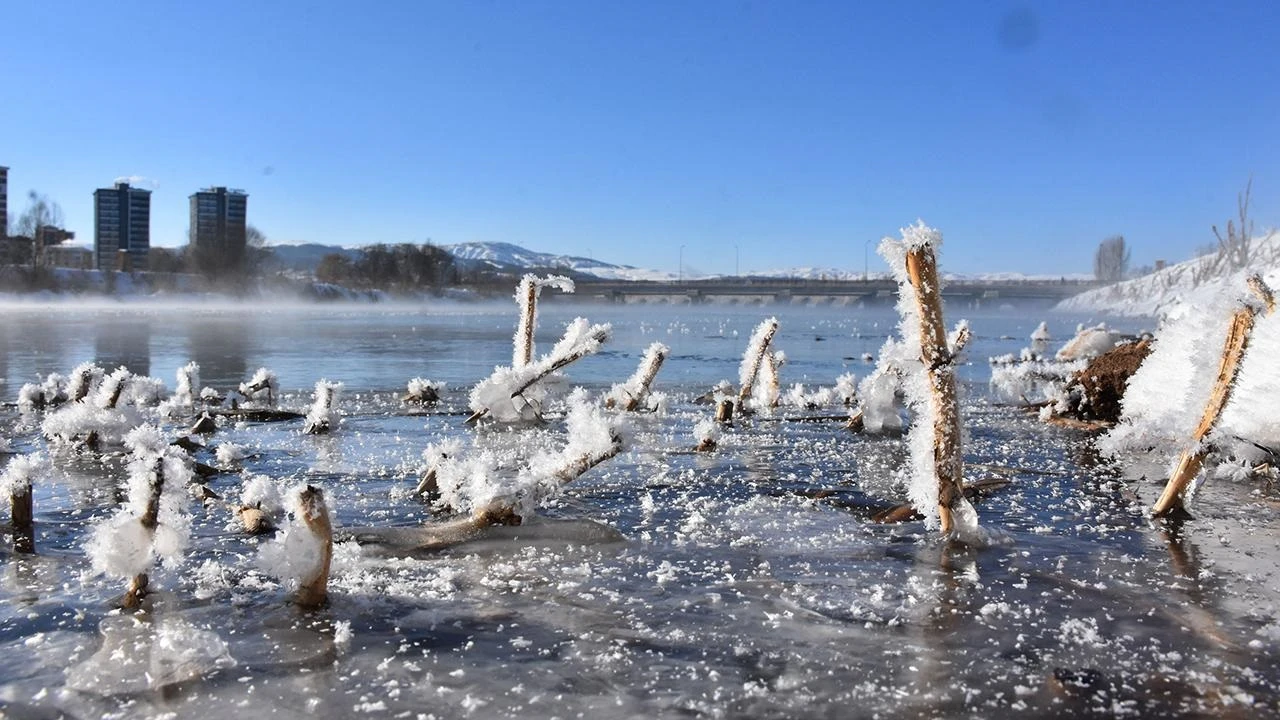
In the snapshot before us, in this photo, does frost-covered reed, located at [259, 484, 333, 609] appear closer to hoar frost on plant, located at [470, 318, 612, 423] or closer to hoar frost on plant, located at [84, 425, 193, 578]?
hoar frost on plant, located at [84, 425, 193, 578]

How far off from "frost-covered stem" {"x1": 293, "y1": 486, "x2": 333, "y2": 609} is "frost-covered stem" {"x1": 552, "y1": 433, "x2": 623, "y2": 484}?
1.37 metres

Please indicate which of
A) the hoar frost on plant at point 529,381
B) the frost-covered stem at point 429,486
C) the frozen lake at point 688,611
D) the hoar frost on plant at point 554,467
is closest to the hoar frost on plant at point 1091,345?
the hoar frost on plant at point 529,381

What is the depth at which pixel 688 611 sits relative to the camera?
3.78m

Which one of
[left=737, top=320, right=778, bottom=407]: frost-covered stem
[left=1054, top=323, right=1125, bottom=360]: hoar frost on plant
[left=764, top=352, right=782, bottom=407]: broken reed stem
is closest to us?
[left=737, top=320, right=778, bottom=407]: frost-covered stem

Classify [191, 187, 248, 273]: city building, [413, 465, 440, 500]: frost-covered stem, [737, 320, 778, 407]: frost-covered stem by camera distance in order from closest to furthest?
[413, 465, 440, 500]: frost-covered stem, [737, 320, 778, 407]: frost-covered stem, [191, 187, 248, 273]: city building

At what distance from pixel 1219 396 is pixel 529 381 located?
6.41 metres

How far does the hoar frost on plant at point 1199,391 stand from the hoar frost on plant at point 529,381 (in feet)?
15.2

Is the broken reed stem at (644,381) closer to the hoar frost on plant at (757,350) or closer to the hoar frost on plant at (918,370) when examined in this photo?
the hoar frost on plant at (757,350)

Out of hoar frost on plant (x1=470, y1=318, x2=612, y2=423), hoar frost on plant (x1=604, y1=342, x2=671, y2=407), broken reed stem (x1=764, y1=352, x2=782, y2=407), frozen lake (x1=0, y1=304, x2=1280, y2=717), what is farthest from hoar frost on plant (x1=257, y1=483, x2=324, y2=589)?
broken reed stem (x1=764, y1=352, x2=782, y2=407)

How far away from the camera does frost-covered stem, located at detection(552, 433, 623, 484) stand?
4.62 metres

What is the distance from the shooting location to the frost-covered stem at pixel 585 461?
462 centimetres

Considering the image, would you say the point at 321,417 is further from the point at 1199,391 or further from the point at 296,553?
the point at 1199,391

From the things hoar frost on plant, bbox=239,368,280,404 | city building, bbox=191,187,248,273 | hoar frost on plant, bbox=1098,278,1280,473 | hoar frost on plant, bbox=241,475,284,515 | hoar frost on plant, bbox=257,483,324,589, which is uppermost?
city building, bbox=191,187,248,273

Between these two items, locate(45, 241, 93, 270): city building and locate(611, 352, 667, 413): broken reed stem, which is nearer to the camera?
locate(611, 352, 667, 413): broken reed stem
